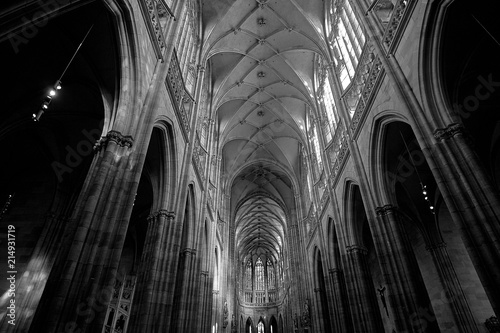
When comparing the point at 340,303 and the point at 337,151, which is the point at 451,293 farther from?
the point at 337,151

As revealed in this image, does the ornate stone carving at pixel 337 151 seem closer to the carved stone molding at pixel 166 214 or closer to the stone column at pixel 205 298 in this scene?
the carved stone molding at pixel 166 214

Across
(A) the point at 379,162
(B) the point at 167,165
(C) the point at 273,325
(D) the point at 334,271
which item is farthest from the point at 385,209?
(C) the point at 273,325

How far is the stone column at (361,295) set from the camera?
11.6m

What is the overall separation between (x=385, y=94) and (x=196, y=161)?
352 inches

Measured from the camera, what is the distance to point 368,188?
37.2 ft

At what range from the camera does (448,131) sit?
684 centimetres

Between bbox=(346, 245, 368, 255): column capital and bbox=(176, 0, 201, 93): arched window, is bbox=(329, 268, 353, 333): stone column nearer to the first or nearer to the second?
bbox=(346, 245, 368, 255): column capital

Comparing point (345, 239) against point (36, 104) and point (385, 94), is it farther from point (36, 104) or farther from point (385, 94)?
point (36, 104)

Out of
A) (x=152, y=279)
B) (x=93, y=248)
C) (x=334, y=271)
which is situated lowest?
(x=93, y=248)

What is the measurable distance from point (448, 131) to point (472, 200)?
173 cm

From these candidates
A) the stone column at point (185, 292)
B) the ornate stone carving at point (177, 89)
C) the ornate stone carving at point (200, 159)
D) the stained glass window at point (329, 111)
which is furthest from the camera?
the stained glass window at point (329, 111)

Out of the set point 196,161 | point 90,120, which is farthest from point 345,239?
point 90,120

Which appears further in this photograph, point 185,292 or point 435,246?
point 435,246

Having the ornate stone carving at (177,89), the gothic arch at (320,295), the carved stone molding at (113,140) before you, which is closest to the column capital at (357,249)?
the gothic arch at (320,295)
